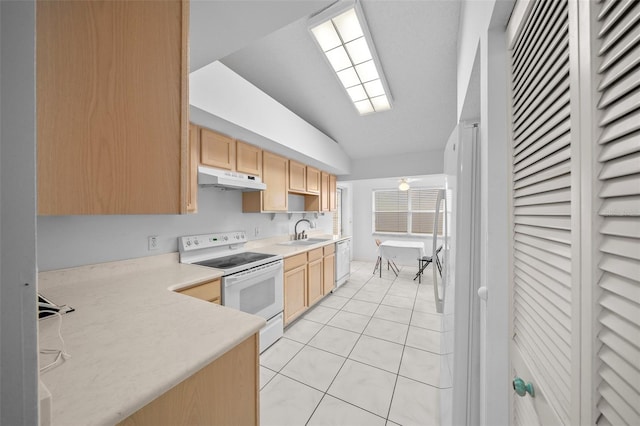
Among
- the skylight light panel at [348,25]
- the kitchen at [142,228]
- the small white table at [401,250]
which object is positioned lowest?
the small white table at [401,250]

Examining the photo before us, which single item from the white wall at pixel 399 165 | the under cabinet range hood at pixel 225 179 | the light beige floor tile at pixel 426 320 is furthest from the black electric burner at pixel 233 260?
the white wall at pixel 399 165

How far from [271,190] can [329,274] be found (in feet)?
5.35

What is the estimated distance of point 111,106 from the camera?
716mm

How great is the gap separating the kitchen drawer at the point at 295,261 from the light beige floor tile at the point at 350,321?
801mm

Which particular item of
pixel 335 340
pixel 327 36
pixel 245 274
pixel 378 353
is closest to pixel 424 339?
pixel 378 353

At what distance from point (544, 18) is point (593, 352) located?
71 centimetres

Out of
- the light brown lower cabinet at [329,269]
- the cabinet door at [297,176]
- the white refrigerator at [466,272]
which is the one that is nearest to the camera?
the white refrigerator at [466,272]

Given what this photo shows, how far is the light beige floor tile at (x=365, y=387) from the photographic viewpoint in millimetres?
1639

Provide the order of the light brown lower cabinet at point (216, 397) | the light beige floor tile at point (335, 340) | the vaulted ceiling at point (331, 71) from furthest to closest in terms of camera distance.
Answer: the light beige floor tile at point (335, 340) → the vaulted ceiling at point (331, 71) → the light brown lower cabinet at point (216, 397)

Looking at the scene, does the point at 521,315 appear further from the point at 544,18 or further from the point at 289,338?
the point at 289,338

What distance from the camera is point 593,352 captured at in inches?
13.9

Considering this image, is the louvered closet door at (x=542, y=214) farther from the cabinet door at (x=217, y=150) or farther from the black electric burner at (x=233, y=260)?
the cabinet door at (x=217, y=150)

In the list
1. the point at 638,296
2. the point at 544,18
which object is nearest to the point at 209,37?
the point at 544,18

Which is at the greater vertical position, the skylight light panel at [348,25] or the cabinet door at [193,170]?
the skylight light panel at [348,25]
